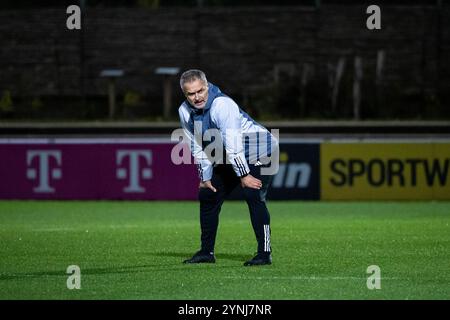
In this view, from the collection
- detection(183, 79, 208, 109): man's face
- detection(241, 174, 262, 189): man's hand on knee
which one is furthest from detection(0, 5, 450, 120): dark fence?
detection(183, 79, 208, 109): man's face

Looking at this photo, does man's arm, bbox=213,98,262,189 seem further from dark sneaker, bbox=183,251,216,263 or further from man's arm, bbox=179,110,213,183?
dark sneaker, bbox=183,251,216,263

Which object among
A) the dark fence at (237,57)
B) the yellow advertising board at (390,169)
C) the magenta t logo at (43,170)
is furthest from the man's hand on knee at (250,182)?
the dark fence at (237,57)

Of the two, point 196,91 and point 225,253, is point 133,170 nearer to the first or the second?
point 225,253

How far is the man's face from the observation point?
419 inches

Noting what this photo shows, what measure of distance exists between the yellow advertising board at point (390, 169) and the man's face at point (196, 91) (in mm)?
11578

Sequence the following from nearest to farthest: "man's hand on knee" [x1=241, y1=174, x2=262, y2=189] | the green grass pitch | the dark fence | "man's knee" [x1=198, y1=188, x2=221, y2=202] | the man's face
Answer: the green grass pitch → the man's face → "man's hand on knee" [x1=241, y1=174, x2=262, y2=189] → "man's knee" [x1=198, y1=188, x2=221, y2=202] → the dark fence

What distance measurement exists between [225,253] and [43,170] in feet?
34.2

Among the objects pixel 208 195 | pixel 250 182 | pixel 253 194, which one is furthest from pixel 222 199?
pixel 250 182

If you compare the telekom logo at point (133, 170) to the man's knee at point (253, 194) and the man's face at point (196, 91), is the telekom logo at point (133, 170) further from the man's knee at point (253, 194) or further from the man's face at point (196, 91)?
the man's face at point (196, 91)

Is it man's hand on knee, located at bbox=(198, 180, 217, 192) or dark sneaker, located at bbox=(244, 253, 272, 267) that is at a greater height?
man's hand on knee, located at bbox=(198, 180, 217, 192)

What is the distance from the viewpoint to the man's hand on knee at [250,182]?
1081 cm

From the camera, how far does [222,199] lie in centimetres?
1132

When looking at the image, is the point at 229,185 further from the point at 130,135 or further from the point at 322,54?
the point at 322,54

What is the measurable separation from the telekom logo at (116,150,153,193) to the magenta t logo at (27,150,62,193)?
1199 millimetres
